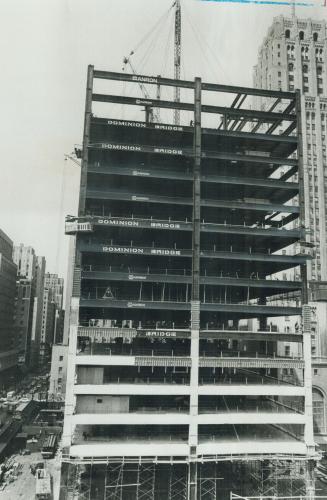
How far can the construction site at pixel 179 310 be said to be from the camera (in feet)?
167

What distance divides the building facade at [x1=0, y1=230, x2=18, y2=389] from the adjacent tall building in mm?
93789

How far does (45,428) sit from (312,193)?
A: 9291cm

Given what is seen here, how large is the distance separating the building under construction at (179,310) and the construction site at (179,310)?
0.18 meters

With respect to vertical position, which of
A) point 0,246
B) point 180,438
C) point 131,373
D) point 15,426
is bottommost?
point 15,426

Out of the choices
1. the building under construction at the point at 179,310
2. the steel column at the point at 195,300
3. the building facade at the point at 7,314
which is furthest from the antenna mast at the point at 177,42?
the building facade at the point at 7,314

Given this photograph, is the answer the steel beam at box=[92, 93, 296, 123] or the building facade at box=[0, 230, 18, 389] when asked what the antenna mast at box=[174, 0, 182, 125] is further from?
the building facade at box=[0, 230, 18, 389]

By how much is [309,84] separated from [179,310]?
358 ft

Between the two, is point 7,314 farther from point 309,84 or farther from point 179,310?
point 309,84

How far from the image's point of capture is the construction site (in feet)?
167

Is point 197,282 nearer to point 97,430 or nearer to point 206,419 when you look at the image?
point 206,419

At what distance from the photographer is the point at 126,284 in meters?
63.6

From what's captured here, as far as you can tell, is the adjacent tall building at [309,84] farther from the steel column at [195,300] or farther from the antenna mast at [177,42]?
the steel column at [195,300]

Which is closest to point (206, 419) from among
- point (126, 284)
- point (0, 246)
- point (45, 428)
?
point (126, 284)

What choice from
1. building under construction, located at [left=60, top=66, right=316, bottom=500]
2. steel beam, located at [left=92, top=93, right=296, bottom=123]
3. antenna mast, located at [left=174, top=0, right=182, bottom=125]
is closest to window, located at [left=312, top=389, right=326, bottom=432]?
building under construction, located at [left=60, top=66, right=316, bottom=500]
